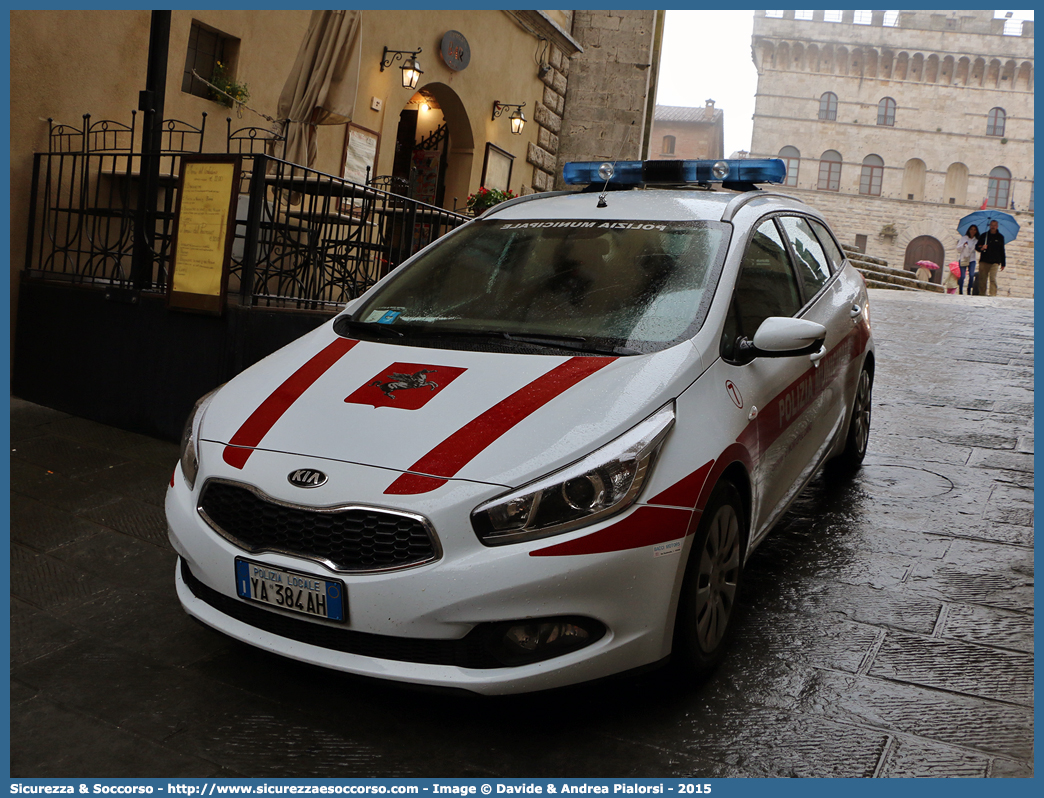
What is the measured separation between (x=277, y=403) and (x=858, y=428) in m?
3.42

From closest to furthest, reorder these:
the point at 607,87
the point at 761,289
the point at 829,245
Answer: the point at 761,289 → the point at 829,245 → the point at 607,87

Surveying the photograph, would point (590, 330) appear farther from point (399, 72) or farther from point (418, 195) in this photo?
point (418, 195)

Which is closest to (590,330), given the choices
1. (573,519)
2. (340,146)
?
(573,519)

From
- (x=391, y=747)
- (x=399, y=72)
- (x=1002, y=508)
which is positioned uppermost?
(x=399, y=72)

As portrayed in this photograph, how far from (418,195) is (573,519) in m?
11.7

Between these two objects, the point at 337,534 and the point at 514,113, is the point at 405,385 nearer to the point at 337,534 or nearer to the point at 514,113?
the point at 337,534

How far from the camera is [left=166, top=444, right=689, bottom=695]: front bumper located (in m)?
2.37

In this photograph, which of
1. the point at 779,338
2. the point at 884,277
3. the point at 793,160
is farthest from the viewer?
the point at 793,160

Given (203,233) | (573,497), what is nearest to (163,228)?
(203,233)

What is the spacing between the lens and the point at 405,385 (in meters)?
2.88

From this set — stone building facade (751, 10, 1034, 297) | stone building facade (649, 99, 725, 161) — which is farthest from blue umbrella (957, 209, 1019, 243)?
stone building facade (649, 99, 725, 161)

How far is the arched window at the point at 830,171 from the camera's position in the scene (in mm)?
54594

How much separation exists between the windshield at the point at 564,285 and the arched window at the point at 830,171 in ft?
181

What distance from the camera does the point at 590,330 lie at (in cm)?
315
